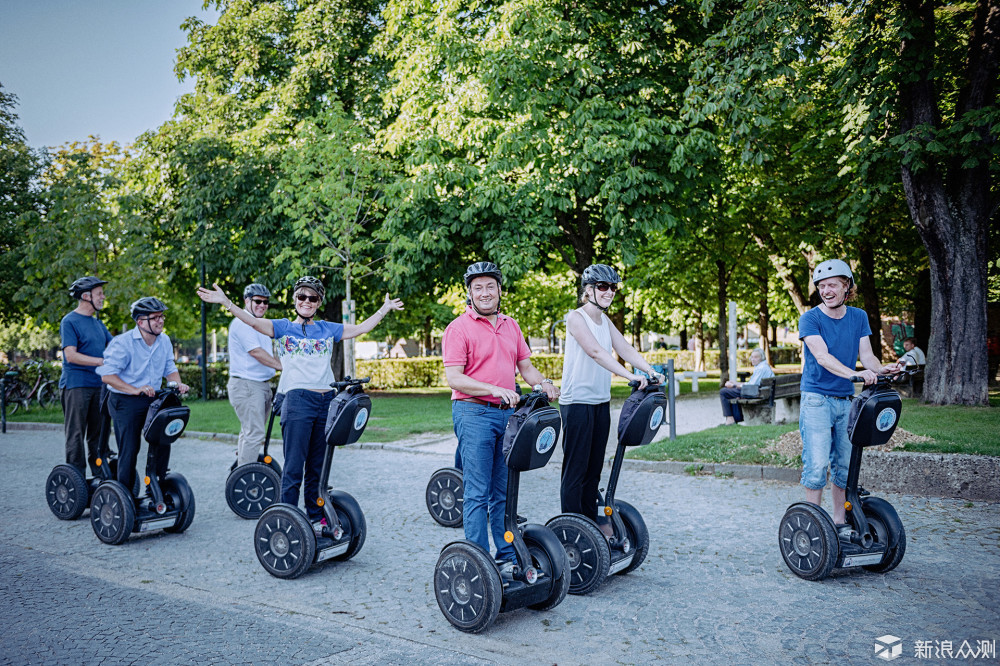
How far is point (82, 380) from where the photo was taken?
25.4 feet

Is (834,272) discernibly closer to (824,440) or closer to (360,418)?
(824,440)

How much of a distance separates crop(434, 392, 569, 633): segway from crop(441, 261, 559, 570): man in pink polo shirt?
10 centimetres

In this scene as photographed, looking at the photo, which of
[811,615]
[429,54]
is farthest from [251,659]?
[429,54]

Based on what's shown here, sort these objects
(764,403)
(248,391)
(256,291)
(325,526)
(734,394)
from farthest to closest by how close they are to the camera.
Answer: (734,394), (764,403), (248,391), (256,291), (325,526)

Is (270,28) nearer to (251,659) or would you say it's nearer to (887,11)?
(887,11)

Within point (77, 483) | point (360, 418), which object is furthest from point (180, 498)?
point (360, 418)

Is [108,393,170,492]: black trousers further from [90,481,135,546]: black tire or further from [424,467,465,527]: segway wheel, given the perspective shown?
[424,467,465,527]: segway wheel

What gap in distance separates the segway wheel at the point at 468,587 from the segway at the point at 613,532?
2.65 ft

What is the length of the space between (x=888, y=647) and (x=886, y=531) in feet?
4.55

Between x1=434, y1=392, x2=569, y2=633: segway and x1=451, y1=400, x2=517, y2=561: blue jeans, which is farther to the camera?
x1=451, y1=400, x2=517, y2=561: blue jeans

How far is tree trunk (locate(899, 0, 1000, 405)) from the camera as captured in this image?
1326 centimetres

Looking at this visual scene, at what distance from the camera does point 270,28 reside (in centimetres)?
2366

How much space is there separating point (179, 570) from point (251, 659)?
2.01 meters

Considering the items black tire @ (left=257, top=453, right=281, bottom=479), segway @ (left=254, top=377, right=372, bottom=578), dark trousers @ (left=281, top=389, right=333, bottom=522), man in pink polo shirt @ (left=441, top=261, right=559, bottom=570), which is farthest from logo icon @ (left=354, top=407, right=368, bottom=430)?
black tire @ (left=257, top=453, right=281, bottom=479)
